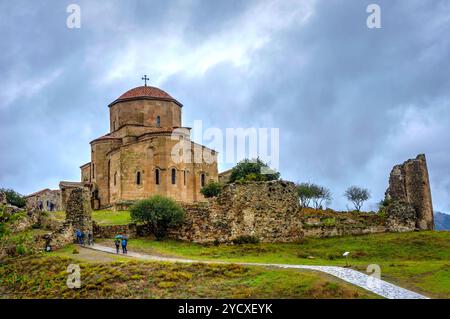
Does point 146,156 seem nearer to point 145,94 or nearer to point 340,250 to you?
point 145,94

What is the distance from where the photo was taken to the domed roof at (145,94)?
5353 cm

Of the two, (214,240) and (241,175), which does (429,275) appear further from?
(241,175)

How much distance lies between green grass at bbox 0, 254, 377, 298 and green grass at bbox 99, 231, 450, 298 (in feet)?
14.4

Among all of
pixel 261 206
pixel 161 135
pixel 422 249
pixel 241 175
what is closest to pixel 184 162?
pixel 161 135

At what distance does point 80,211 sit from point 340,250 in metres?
12.6

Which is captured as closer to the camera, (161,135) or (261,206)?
(261,206)

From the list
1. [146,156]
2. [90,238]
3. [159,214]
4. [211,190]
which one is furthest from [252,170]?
[90,238]

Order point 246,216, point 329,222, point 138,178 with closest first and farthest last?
point 246,216 → point 329,222 → point 138,178

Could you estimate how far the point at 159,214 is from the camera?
31.4 m

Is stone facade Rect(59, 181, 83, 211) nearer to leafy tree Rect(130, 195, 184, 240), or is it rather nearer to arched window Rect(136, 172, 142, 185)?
arched window Rect(136, 172, 142, 185)

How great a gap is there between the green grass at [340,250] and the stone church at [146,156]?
18.2 meters

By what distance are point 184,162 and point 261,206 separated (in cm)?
1879

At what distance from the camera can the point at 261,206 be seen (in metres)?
32.6
